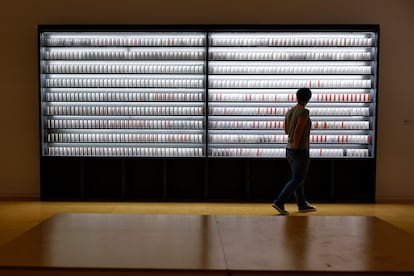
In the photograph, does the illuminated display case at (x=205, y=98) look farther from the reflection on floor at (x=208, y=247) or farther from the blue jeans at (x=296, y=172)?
the reflection on floor at (x=208, y=247)

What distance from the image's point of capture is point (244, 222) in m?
2.22

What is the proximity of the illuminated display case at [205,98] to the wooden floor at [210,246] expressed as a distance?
15.2ft

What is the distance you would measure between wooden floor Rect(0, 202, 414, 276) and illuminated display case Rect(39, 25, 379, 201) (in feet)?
15.2

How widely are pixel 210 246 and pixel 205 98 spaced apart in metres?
5.24

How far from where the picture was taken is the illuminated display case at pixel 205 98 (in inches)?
270

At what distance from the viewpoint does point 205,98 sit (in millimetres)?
6863

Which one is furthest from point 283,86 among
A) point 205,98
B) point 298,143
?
point 298,143
